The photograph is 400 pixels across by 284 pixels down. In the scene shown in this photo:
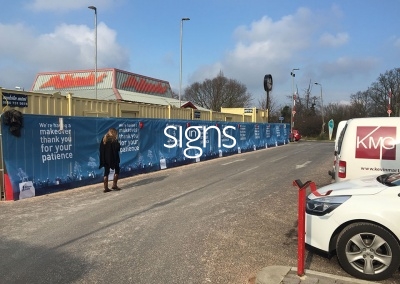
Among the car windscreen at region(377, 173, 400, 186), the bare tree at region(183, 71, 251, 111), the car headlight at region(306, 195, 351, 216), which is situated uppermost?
the bare tree at region(183, 71, 251, 111)

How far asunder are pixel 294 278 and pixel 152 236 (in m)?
2.58

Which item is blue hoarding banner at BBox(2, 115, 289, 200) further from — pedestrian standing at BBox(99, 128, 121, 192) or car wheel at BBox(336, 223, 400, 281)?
car wheel at BBox(336, 223, 400, 281)

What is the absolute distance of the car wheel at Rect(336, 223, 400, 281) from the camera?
4.29m

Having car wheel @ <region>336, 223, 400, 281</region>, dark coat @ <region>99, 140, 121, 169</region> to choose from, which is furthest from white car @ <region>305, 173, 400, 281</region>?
dark coat @ <region>99, 140, 121, 169</region>

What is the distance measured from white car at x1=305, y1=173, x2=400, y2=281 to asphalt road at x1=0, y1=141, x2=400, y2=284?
24 cm

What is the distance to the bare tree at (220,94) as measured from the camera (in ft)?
258

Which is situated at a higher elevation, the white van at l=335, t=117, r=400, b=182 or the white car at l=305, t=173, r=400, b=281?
the white van at l=335, t=117, r=400, b=182

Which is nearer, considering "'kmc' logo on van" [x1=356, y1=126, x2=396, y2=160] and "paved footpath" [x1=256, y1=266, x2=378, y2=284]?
"paved footpath" [x1=256, y1=266, x2=378, y2=284]

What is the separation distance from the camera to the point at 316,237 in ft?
15.6

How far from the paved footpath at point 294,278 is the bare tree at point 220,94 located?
241ft

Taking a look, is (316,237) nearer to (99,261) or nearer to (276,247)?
(276,247)

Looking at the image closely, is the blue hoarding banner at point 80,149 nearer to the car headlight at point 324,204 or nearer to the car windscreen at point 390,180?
the car headlight at point 324,204

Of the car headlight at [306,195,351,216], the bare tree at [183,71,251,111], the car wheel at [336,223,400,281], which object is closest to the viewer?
the car wheel at [336,223,400,281]

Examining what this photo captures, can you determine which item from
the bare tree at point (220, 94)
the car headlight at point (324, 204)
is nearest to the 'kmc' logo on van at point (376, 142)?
the car headlight at point (324, 204)
